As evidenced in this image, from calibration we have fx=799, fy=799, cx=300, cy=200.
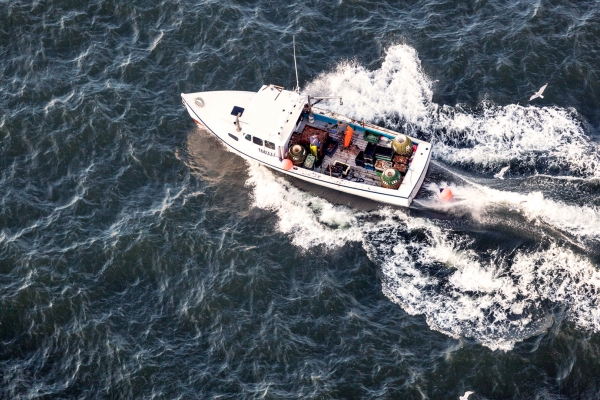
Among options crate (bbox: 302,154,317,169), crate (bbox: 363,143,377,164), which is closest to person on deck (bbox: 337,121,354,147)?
crate (bbox: 363,143,377,164)

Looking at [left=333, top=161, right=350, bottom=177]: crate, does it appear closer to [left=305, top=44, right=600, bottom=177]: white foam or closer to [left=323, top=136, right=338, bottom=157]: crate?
[left=323, top=136, right=338, bottom=157]: crate

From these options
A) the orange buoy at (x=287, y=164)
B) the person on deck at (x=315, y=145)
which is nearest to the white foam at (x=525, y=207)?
the person on deck at (x=315, y=145)

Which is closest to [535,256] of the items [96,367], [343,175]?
[343,175]

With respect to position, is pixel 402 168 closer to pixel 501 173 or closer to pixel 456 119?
pixel 501 173

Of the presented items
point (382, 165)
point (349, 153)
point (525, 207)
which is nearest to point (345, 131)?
point (349, 153)

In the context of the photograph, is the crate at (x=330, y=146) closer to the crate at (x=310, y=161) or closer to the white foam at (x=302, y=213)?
the crate at (x=310, y=161)

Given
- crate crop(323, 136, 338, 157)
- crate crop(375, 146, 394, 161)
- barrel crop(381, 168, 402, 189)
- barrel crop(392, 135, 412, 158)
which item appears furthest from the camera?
crate crop(323, 136, 338, 157)
